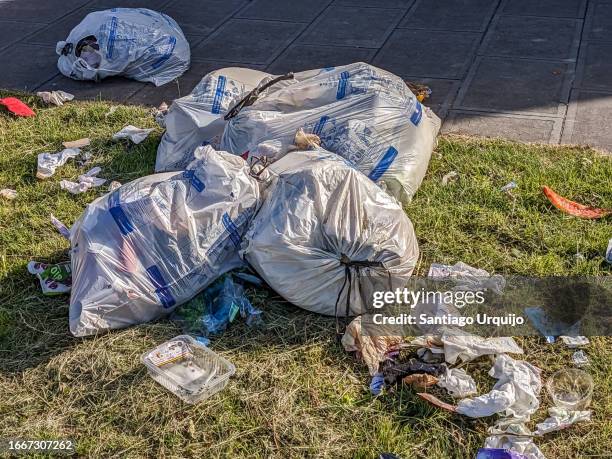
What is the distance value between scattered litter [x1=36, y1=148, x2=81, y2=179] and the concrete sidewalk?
92 centimetres

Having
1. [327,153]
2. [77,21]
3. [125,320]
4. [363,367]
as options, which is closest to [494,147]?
[327,153]

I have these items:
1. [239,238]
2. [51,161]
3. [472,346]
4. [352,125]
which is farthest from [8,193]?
[472,346]

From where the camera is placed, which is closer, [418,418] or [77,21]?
[418,418]

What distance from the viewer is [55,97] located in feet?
19.6

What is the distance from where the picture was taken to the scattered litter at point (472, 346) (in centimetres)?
345

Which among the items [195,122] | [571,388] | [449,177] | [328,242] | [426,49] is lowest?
[426,49]

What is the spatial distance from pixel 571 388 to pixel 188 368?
166 cm

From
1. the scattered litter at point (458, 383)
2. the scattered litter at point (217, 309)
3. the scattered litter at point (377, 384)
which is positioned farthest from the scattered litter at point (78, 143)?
the scattered litter at point (458, 383)

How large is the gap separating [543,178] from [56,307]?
2.90 metres

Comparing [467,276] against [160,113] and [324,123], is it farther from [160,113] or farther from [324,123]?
[160,113]

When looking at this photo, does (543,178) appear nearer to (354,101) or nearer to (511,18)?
(354,101)

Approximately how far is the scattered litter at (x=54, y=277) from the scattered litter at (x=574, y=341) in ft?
8.00

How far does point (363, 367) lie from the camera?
3473 millimetres

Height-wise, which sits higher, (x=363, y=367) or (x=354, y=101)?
(x=354, y=101)
